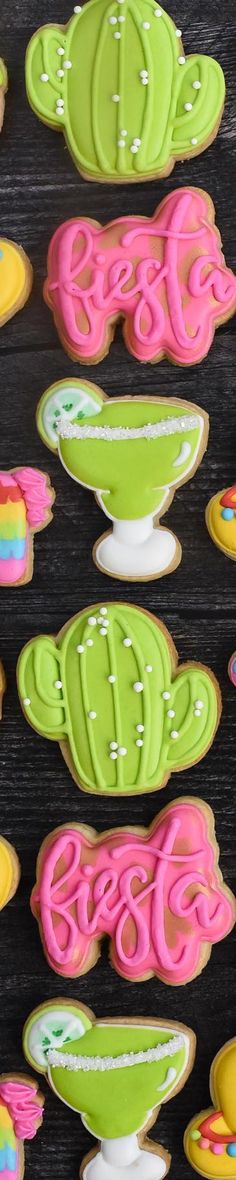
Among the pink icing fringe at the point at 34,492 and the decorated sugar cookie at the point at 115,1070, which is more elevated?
the pink icing fringe at the point at 34,492

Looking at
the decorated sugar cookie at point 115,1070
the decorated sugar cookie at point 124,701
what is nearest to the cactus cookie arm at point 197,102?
the decorated sugar cookie at point 124,701

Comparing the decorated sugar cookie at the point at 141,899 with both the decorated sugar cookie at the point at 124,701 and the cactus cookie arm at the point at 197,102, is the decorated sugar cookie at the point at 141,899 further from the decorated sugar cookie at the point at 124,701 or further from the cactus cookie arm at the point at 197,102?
the cactus cookie arm at the point at 197,102

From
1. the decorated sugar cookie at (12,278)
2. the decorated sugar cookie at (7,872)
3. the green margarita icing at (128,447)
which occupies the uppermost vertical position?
the decorated sugar cookie at (12,278)

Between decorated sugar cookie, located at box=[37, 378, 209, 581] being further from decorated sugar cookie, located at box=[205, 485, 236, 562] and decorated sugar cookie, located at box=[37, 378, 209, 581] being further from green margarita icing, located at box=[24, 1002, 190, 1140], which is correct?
green margarita icing, located at box=[24, 1002, 190, 1140]

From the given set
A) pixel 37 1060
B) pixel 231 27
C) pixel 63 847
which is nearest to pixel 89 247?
pixel 231 27

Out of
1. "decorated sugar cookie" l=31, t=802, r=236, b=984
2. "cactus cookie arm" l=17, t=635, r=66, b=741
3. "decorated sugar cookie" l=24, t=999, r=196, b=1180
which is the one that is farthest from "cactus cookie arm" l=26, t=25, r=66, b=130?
"decorated sugar cookie" l=24, t=999, r=196, b=1180

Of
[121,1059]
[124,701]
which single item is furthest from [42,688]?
[121,1059]
